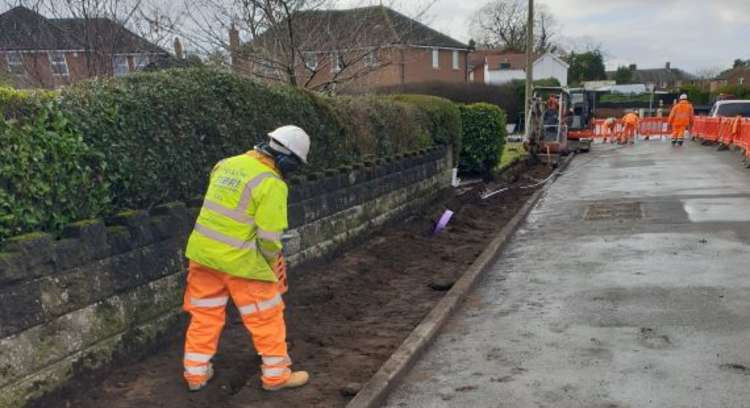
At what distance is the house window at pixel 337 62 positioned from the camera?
34.1 ft

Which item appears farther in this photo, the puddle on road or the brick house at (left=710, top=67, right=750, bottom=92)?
the brick house at (left=710, top=67, right=750, bottom=92)

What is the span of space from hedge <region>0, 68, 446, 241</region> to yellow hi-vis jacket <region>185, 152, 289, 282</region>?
2.55 ft

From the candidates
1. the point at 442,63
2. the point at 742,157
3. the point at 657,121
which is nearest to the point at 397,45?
the point at 742,157

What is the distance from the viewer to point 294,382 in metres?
4.27

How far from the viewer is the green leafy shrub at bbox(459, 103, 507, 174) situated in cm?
1543

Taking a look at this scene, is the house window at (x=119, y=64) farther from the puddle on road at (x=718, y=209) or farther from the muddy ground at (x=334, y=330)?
the puddle on road at (x=718, y=209)

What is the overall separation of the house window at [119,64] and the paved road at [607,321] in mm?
5727

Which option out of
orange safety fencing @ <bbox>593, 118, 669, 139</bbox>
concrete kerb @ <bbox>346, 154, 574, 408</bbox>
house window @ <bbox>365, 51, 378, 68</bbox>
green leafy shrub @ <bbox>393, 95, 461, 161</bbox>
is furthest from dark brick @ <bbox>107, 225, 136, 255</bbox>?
orange safety fencing @ <bbox>593, 118, 669, 139</bbox>

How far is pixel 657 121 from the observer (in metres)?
33.1

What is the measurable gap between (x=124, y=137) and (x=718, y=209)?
31.3 ft

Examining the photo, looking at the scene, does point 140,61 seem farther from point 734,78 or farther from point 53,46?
point 734,78

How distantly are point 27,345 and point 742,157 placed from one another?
19.6m

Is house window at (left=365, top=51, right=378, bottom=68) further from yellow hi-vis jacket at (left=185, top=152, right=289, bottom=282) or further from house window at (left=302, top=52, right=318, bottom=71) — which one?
yellow hi-vis jacket at (left=185, top=152, right=289, bottom=282)

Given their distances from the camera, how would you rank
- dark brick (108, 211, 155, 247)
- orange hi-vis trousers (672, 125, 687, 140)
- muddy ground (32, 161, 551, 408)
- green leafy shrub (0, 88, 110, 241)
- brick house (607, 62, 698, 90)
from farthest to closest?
1. brick house (607, 62, 698, 90)
2. orange hi-vis trousers (672, 125, 687, 140)
3. dark brick (108, 211, 155, 247)
4. muddy ground (32, 161, 551, 408)
5. green leafy shrub (0, 88, 110, 241)
